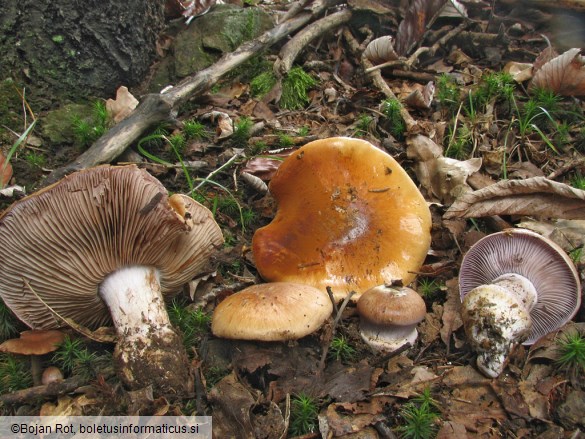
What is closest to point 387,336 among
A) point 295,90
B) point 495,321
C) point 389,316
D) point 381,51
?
point 389,316

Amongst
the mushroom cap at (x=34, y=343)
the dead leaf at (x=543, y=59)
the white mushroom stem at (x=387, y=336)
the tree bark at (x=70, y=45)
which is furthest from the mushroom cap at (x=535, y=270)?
the tree bark at (x=70, y=45)

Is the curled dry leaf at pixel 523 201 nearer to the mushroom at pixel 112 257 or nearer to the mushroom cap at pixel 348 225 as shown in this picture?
the mushroom cap at pixel 348 225

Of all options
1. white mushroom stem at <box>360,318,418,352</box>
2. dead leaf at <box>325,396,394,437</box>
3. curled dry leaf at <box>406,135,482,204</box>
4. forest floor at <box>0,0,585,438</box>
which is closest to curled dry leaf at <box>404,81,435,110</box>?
forest floor at <box>0,0,585,438</box>

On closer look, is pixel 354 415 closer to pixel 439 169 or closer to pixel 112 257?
pixel 112 257

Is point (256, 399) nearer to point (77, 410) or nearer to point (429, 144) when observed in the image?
point (77, 410)

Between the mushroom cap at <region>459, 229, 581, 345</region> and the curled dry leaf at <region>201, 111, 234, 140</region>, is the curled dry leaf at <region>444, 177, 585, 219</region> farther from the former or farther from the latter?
the curled dry leaf at <region>201, 111, 234, 140</region>

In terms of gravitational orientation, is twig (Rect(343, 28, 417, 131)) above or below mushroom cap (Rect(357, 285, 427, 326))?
above
